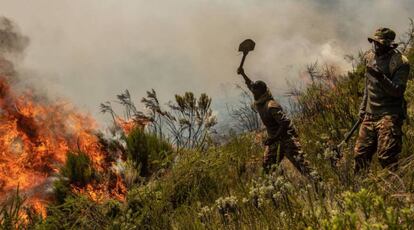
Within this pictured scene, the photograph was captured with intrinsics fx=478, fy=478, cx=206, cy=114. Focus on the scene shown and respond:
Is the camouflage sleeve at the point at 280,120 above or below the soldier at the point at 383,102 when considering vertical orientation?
above

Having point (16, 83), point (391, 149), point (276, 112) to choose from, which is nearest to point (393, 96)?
point (391, 149)

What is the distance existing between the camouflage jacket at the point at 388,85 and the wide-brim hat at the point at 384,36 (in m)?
0.12

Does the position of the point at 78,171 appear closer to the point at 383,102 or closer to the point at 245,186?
the point at 245,186

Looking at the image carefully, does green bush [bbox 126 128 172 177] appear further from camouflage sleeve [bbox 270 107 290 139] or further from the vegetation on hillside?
camouflage sleeve [bbox 270 107 290 139]

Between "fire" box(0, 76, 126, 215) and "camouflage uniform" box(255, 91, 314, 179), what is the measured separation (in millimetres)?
4340

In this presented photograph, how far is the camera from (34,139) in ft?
49.6

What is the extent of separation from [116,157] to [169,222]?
190 inches

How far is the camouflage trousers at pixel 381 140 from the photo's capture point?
4977 millimetres

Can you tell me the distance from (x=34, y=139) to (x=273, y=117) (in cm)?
1042

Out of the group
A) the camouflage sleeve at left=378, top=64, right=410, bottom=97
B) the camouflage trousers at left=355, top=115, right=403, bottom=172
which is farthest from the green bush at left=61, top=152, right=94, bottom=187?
the camouflage sleeve at left=378, top=64, right=410, bottom=97

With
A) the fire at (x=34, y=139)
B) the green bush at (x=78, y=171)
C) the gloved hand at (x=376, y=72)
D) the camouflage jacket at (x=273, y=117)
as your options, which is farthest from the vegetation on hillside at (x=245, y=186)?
the fire at (x=34, y=139)

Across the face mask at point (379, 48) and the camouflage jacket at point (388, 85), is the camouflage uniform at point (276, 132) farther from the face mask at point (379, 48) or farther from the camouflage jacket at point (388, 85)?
the face mask at point (379, 48)

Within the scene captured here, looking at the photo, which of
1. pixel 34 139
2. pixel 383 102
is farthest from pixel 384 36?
pixel 34 139

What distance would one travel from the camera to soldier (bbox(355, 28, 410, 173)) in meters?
4.98
